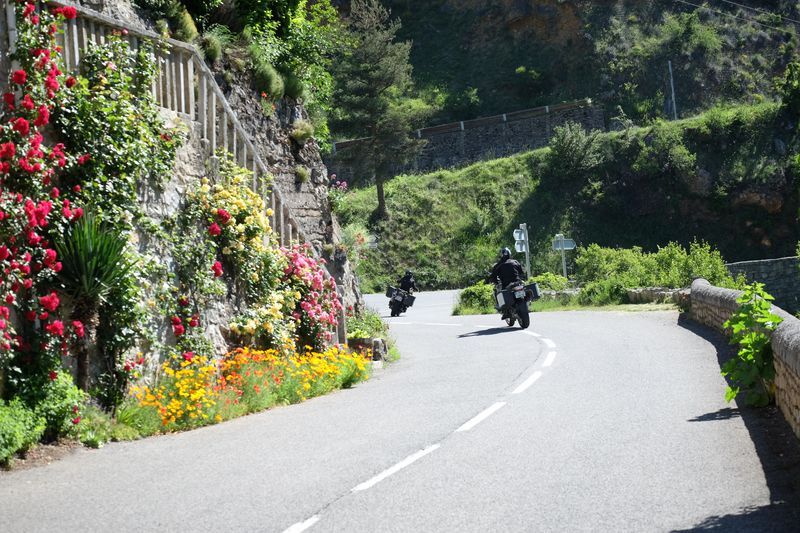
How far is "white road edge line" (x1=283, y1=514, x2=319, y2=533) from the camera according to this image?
5852 millimetres

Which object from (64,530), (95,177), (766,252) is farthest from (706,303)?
(766,252)

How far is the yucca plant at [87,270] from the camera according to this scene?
966cm

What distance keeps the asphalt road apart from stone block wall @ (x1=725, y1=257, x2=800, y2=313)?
2347 cm

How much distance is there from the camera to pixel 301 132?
19.5 meters

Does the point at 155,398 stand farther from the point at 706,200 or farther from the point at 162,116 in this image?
the point at 706,200

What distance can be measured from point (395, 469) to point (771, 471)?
2.85 m

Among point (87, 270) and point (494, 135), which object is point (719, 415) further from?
point (494, 135)

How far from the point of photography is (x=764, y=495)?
6379 millimetres

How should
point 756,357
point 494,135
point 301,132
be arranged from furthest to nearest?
point 494,135
point 301,132
point 756,357

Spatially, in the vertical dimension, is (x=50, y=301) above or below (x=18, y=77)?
below

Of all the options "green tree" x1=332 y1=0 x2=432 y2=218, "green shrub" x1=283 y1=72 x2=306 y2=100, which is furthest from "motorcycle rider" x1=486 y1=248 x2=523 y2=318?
"green tree" x1=332 y1=0 x2=432 y2=218

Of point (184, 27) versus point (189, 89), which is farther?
point (184, 27)

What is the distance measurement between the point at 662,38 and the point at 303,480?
62077 mm

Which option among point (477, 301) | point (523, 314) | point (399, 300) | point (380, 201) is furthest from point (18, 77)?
point (380, 201)
